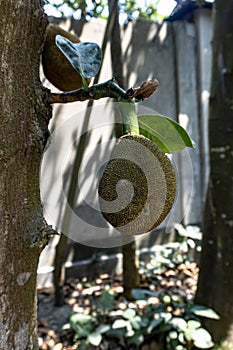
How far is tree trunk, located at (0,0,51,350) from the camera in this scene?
303 mm

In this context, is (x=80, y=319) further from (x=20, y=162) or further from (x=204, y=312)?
(x=20, y=162)

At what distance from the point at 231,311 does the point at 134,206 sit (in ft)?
3.78

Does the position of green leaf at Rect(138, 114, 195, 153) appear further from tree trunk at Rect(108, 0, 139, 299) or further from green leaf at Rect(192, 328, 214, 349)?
tree trunk at Rect(108, 0, 139, 299)

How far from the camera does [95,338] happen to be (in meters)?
1.28

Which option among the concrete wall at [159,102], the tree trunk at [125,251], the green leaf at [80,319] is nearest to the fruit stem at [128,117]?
the green leaf at [80,319]

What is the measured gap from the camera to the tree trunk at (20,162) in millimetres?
303

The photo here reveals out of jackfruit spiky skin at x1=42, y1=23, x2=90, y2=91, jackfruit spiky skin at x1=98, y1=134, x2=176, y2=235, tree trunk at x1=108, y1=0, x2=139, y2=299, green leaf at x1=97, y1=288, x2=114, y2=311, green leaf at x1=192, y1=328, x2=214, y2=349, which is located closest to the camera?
jackfruit spiky skin at x1=98, y1=134, x2=176, y2=235

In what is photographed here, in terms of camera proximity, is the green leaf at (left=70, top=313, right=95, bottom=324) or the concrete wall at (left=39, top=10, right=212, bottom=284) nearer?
the green leaf at (left=70, top=313, right=95, bottom=324)

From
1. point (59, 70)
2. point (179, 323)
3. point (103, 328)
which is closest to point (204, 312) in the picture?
point (179, 323)

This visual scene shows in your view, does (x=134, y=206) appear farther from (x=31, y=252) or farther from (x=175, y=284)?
(x=175, y=284)

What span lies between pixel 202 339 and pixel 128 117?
110cm

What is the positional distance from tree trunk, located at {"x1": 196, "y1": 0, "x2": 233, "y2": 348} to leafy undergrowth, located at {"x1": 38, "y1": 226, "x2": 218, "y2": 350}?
7cm

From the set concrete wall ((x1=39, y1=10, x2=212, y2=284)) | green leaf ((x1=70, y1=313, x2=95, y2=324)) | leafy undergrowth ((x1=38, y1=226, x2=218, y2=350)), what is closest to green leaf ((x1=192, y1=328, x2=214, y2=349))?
leafy undergrowth ((x1=38, y1=226, x2=218, y2=350))

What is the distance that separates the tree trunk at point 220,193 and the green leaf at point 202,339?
0.26ft
